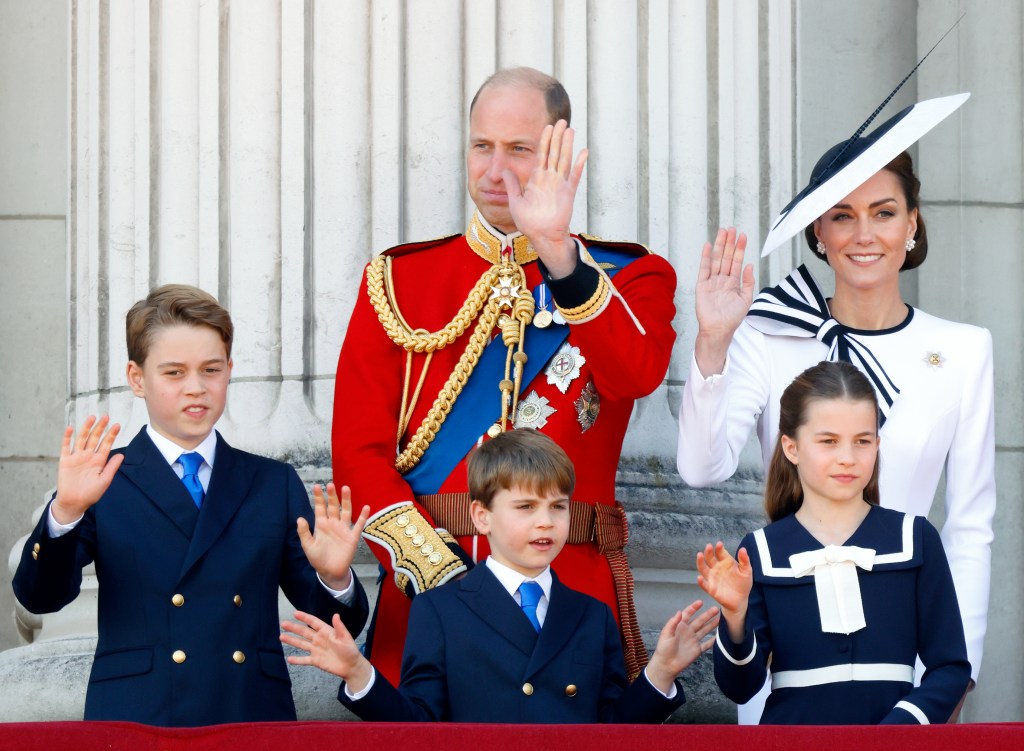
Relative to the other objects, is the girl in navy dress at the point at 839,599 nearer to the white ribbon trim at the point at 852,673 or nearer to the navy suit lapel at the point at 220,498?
the white ribbon trim at the point at 852,673

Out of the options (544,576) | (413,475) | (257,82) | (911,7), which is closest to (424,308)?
(413,475)

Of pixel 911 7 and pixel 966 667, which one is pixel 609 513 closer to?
pixel 966 667

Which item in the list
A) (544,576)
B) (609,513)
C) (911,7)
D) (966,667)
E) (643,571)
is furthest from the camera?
(911,7)

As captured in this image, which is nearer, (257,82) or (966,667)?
(966,667)

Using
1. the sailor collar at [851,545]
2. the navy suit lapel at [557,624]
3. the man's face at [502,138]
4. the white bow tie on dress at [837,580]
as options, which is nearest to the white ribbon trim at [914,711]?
the white bow tie on dress at [837,580]

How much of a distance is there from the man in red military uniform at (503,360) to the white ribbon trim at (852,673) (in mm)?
548

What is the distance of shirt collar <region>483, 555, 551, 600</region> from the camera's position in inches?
148

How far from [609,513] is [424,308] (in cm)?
61

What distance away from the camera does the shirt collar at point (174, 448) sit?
151 inches

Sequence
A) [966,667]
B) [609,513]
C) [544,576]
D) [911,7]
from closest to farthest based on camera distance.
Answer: [966,667] < [544,576] < [609,513] < [911,7]

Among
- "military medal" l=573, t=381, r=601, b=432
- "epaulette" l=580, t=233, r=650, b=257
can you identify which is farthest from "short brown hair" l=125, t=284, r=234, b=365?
"epaulette" l=580, t=233, r=650, b=257

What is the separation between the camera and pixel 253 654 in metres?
3.76

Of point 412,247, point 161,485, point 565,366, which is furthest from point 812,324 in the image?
point 161,485

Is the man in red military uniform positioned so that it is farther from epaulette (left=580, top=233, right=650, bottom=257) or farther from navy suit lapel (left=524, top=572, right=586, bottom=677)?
navy suit lapel (left=524, top=572, right=586, bottom=677)
